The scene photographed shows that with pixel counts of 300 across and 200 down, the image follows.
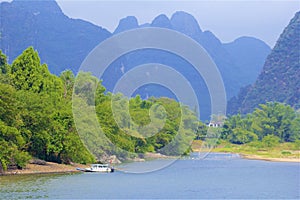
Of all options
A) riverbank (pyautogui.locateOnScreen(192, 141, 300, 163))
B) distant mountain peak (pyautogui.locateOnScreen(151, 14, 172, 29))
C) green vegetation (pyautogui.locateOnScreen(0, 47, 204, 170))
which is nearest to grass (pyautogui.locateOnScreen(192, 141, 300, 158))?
A: riverbank (pyautogui.locateOnScreen(192, 141, 300, 163))

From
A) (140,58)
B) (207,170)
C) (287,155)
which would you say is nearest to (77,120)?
(207,170)

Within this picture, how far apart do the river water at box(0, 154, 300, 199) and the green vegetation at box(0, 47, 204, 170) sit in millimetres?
2721

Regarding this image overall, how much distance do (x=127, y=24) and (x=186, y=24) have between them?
2043cm

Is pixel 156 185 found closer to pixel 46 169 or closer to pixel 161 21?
pixel 46 169

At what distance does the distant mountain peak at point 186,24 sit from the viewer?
194 m

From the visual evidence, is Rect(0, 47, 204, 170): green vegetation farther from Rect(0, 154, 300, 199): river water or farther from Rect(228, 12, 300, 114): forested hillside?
Rect(228, 12, 300, 114): forested hillside

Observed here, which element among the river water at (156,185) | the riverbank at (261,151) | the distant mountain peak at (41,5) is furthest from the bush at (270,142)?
the distant mountain peak at (41,5)

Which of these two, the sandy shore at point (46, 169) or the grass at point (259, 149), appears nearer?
the sandy shore at point (46, 169)

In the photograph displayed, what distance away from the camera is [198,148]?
231 feet

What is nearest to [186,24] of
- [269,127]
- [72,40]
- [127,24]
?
[127,24]

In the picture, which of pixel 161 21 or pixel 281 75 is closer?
pixel 281 75

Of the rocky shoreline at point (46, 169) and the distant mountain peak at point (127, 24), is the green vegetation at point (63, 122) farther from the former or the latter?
the distant mountain peak at point (127, 24)

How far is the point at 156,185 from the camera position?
1186 inches

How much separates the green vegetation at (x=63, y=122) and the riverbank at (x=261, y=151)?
9372mm
